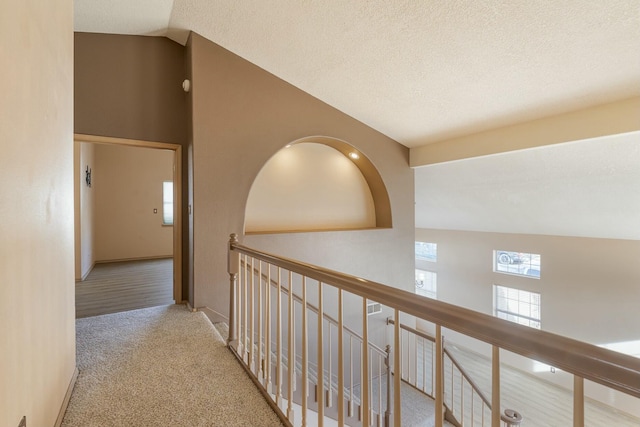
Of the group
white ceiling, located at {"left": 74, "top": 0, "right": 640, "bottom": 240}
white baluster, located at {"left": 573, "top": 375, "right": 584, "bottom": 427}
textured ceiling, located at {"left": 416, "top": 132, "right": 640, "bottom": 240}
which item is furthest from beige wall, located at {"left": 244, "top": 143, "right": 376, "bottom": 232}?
white baluster, located at {"left": 573, "top": 375, "right": 584, "bottom": 427}

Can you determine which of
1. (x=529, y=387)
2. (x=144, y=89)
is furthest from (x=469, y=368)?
(x=144, y=89)

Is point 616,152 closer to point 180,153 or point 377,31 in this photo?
point 377,31

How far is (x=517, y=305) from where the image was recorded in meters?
6.60

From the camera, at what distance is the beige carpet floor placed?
1623 millimetres

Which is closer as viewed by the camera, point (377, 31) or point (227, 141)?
point (377, 31)

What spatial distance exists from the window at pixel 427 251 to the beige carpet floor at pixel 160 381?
6.80 metres

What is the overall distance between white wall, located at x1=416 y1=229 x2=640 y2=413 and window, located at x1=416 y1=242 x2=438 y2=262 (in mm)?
704

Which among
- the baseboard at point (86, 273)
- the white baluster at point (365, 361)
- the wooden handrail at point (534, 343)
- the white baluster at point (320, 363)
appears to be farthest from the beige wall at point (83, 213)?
the wooden handrail at point (534, 343)

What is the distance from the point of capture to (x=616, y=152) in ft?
9.55

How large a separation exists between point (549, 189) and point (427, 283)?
5.06m

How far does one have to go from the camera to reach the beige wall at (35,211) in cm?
97

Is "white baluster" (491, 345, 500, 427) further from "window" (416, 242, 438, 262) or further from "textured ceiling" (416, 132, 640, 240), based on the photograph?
"window" (416, 242, 438, 262)

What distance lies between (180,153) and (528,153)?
3904mm

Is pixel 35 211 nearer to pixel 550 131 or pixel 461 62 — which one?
pixel 461 62
